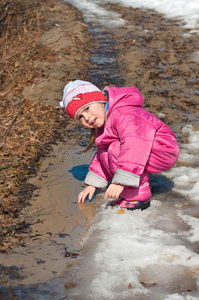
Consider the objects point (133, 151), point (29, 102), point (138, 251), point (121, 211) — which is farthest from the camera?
point (29, 102)

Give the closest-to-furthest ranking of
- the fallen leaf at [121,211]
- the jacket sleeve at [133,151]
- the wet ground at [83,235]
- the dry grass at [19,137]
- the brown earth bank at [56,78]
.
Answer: the wet ground at [83,235] → the jacket sleeve at [133,151] → the fallen leaf at [121,211] → the dry grass at [19,137] → the brown earth bank at [56,78]

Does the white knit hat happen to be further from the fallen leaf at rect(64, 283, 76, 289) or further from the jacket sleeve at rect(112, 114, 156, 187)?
the fallen leaf at rect(64, 283, 76, 289)

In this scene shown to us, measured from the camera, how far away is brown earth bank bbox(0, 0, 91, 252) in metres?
3.69

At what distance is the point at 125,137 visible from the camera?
314cm

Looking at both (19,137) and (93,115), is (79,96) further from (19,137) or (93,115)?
(19,137)

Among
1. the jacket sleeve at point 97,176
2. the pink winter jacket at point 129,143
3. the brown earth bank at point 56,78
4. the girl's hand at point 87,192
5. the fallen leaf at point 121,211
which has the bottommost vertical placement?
the brown earth bank at point 56,78

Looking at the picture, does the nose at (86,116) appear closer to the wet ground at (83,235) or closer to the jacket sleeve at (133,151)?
the jacket sleeve at (133,151)

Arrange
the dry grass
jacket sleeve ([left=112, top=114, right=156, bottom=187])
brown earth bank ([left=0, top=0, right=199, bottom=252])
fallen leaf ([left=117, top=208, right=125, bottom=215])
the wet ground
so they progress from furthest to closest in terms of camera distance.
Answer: brown earth bank ([left=0, top=0, right=199, bottom=252]) → the dry grass → fallen leaf ([left=117, top=208, right=125, bottom=215]) → jacket sleeve ([left=112, top=114, right=156, bottom=187]) → the wet ground

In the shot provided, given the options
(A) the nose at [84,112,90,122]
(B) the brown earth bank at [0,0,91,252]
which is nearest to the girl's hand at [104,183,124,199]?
(A) the nose at [84,112,90,122]

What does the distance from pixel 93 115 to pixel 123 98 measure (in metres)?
0.33

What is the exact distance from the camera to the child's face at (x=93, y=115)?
337cm

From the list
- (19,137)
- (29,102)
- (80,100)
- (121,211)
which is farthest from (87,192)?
(29,102)

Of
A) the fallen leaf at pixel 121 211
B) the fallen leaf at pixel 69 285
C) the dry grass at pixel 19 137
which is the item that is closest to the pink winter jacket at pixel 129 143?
the fallen leaf at pixel 121 211

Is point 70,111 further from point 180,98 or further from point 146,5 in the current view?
point 146,5
